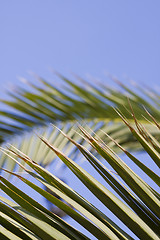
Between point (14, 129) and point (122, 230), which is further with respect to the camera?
point (14, 129)

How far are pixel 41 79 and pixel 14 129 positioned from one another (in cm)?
35

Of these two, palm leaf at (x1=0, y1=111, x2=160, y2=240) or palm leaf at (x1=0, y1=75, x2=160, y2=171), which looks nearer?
palm leaf at (x1=0, y1=111, x2=160, y2=240)

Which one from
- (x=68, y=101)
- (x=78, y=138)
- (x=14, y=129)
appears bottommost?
(x=14, y=129)

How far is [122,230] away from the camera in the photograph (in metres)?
0.69

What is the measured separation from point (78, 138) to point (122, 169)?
4.24ft

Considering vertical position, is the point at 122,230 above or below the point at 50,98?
below

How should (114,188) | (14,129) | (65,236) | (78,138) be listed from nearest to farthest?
(65,236) → (114,188) → (78,138) → (14,129)

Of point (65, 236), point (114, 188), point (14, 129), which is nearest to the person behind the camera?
point (65, 236)

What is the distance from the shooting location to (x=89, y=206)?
70cm

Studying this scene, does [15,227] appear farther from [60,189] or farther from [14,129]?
[14,129]

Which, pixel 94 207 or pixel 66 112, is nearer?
pixel 94 207

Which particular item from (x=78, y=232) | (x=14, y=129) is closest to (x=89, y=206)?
(x=78, y=232)

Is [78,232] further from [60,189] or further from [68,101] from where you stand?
[68,101]

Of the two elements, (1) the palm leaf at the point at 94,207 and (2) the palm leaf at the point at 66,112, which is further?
(2) the palm leaf at the point at 66,112
